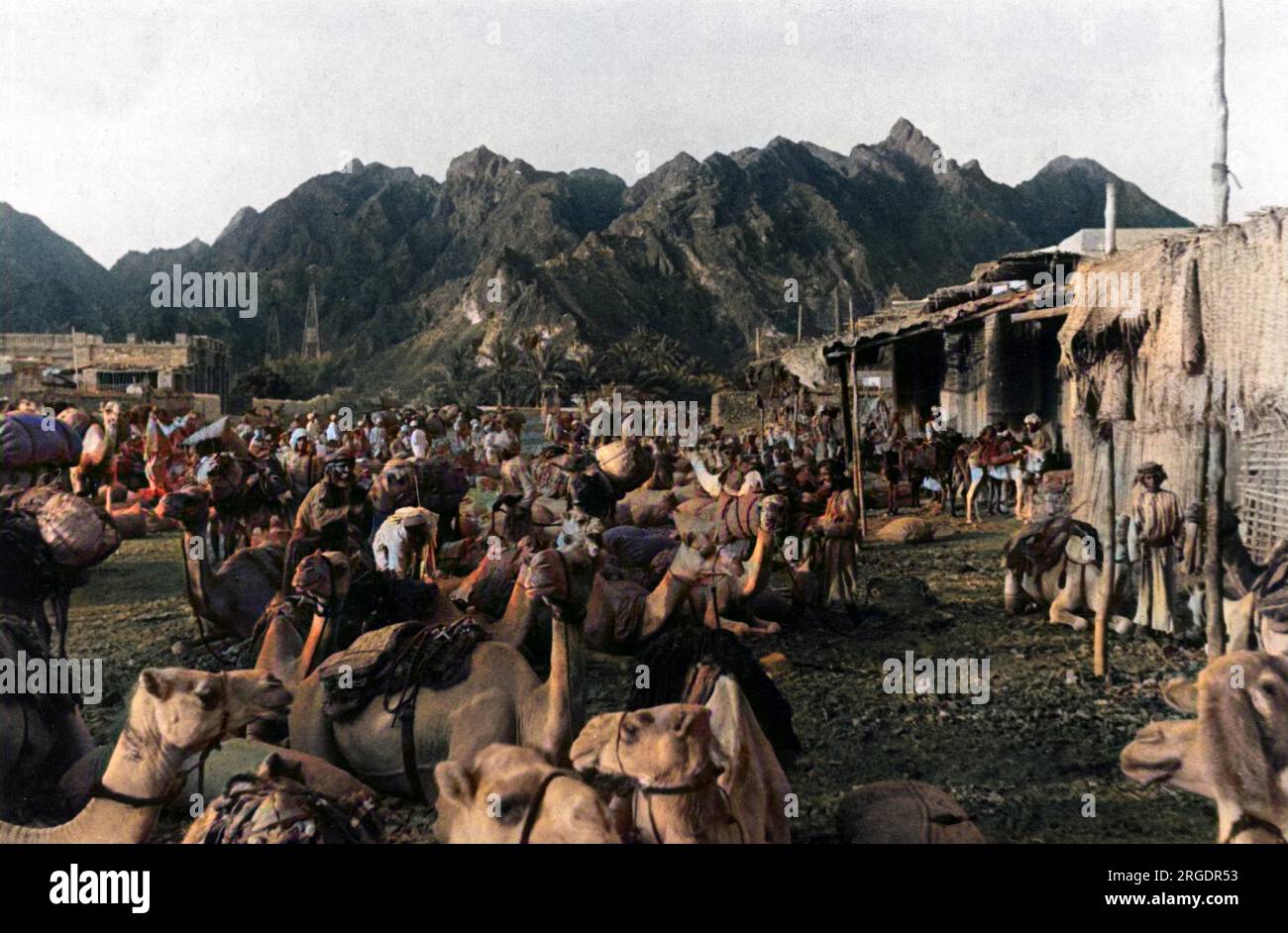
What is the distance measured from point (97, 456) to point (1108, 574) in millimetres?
7855

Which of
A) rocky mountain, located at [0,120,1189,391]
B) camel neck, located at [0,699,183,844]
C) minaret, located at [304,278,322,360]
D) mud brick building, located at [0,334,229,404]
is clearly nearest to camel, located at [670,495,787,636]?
rocky mountain, located at [0,120,1189,391]

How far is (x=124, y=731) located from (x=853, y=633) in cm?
472

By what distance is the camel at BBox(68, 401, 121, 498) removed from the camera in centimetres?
814

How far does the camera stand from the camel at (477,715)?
19.9 ft

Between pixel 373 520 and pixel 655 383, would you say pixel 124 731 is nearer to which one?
pixel 373 520

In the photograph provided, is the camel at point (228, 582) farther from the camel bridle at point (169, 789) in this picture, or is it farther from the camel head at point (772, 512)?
the camel head at point (772, 512)

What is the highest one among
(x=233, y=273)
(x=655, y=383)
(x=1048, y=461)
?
(x=233, y=273)

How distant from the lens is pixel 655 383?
27.5ft

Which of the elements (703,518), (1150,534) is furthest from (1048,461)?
(703,518)

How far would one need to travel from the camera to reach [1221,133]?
24.5ft

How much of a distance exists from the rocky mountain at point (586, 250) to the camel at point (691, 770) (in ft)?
12.6

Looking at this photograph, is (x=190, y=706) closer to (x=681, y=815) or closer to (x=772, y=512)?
(x=681, y=815)

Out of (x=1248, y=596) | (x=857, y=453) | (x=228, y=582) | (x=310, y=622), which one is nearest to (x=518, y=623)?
(x=310, y=622)

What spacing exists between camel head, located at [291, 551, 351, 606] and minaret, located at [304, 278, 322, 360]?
8.23ft
